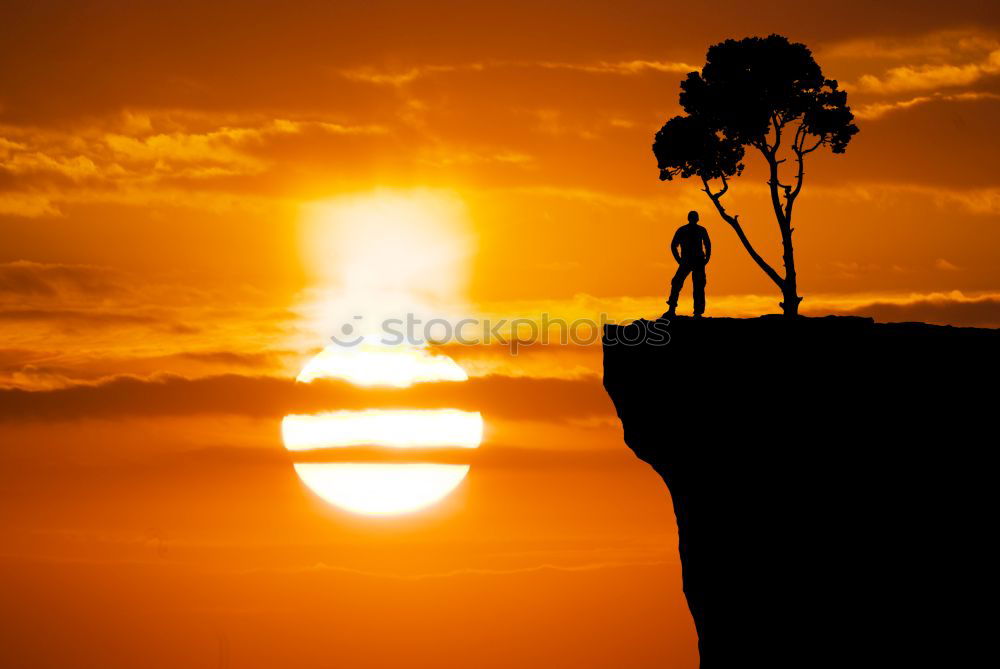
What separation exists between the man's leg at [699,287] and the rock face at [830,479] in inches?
42.5

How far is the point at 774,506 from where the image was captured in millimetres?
28641

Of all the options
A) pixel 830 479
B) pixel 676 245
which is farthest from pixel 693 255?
pixel 830 479

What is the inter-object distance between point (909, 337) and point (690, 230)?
6.91 meters

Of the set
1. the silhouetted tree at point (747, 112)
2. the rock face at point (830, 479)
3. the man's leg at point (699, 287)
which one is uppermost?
the silhouetted tree at point (747, 112)

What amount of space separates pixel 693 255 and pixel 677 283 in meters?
0.94

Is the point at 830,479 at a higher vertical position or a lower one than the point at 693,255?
lower

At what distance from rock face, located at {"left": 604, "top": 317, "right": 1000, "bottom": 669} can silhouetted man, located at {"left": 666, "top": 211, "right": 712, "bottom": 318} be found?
1.35 metres

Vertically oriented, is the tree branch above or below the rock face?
above

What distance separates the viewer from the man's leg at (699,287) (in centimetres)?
3188

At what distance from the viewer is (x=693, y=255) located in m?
31.6

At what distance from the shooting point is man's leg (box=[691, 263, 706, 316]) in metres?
31.9

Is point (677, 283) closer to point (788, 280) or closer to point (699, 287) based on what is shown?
point (699, 287)

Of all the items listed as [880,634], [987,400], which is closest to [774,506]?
[880,634]

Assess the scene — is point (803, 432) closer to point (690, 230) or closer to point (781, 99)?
point (690, 230)
